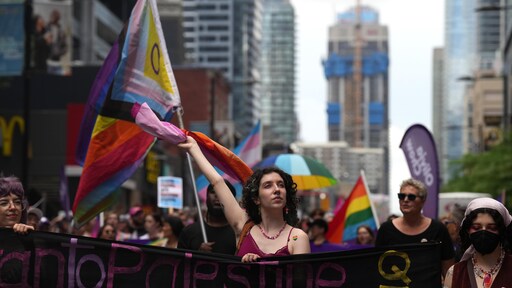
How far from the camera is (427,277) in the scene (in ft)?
21.7

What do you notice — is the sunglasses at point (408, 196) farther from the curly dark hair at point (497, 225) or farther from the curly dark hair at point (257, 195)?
the curly dark hair at point (497, 225)

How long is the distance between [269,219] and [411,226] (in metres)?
2.43

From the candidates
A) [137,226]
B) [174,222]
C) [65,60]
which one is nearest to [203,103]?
[65,60]

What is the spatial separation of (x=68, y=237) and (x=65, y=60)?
5109 cm

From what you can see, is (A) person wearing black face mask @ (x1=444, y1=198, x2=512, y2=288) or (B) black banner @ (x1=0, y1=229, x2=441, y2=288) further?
(B) black banner @ (x1=0, y1=229, x2=441, y2=288)

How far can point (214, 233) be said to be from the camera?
367 inches

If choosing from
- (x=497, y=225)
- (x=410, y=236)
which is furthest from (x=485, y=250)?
(x=410, y=236)

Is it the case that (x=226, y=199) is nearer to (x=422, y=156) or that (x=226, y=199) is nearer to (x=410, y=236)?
(x=410, y=236)

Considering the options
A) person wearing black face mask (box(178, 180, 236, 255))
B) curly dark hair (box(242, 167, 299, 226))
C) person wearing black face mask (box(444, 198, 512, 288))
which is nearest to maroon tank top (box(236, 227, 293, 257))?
curly dark hair (box(242, 167, 299, 226))

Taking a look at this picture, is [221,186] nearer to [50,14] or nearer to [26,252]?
[26,252]

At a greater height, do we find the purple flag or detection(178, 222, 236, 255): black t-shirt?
the purple flag

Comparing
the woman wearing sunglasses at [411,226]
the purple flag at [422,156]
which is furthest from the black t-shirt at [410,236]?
the purple flag at [422,156]

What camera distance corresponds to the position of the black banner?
670 cm

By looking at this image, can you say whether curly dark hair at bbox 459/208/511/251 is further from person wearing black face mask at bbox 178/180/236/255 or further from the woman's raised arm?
person wearing black face mask at bbox 178/180/236/255
